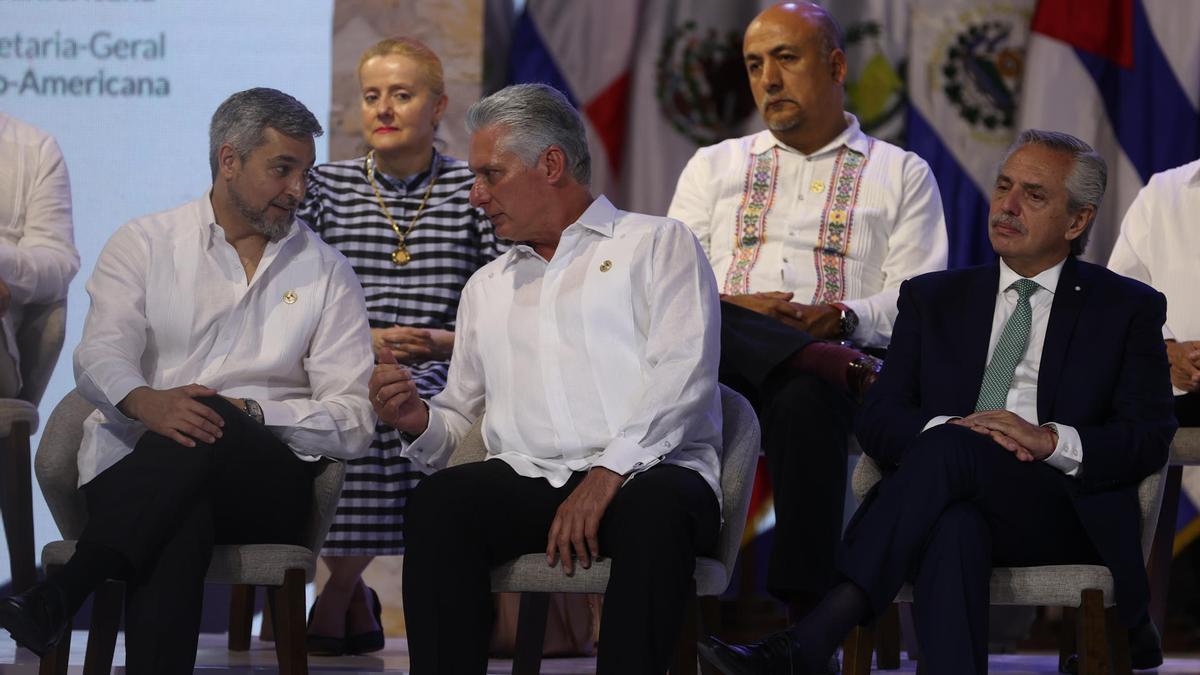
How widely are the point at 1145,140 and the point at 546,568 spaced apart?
305 cm

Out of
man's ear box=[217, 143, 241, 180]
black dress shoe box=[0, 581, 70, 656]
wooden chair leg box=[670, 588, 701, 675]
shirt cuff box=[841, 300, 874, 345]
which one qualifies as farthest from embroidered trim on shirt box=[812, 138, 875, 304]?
black dress shoe box=[0, 581, 70, 656]

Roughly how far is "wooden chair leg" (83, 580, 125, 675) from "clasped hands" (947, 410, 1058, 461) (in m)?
1.68

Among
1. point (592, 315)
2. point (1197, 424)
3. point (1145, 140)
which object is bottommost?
point (1197, 424)

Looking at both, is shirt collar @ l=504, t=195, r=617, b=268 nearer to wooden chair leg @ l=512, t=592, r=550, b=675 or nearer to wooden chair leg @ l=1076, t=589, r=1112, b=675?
wooden chair leg @ l=512, t=592, r=550, b=675

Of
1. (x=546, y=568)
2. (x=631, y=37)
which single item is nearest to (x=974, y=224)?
(x=631, y=37)

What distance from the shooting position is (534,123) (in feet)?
10.3

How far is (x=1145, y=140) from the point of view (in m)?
4.97

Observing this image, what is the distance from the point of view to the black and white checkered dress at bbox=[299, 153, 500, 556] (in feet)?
13.5

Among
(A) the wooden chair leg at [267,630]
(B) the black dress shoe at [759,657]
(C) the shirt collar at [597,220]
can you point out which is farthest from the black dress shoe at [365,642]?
(B) the black dress shoe at [759,657]

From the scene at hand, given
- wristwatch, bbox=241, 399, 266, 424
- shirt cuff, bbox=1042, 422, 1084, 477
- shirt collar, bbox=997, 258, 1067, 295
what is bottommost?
wristwatch, bbox=241, 399, 266, 424

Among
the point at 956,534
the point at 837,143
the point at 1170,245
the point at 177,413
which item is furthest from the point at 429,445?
the point at 1170,245

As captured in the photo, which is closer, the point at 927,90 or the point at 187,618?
the point at 187,618

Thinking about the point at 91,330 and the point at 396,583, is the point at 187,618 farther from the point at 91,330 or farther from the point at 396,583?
the point at 396,583

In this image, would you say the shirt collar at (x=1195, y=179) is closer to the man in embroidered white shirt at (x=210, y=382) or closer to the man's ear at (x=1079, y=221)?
the man's ear at (x=1079, y=221)
